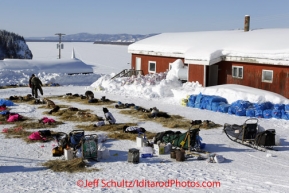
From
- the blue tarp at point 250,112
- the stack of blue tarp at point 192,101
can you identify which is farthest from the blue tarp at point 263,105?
the stack of blue tarp at point 192,101

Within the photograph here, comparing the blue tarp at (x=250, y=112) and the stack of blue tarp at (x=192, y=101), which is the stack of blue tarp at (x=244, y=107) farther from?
the stack of blue tarp at (x=192, y=101)

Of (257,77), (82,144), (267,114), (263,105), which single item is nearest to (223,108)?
(263,105)

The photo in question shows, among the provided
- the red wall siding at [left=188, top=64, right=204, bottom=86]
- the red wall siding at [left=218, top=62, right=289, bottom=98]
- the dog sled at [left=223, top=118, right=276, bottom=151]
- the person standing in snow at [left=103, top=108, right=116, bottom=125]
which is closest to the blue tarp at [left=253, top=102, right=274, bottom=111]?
the red wall siding at [left=218, top=62, right=289, bottom=98]

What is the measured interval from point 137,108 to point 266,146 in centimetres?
787

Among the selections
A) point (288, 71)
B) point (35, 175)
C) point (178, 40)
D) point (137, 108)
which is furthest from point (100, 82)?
point (35, 175)

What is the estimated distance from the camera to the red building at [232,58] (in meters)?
19.8

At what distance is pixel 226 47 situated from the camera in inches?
899

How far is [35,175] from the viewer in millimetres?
9039

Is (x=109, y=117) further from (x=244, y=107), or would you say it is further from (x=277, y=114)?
(x=277, y=114)

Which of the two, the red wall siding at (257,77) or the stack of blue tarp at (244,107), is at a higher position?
the red wall siding at (257,77)

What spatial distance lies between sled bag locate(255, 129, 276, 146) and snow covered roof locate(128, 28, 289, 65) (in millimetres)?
8457

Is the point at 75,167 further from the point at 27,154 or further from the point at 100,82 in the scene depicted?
the point at 100,82

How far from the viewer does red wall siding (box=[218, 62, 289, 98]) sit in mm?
19461

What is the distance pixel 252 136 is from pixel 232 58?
10818 mm
